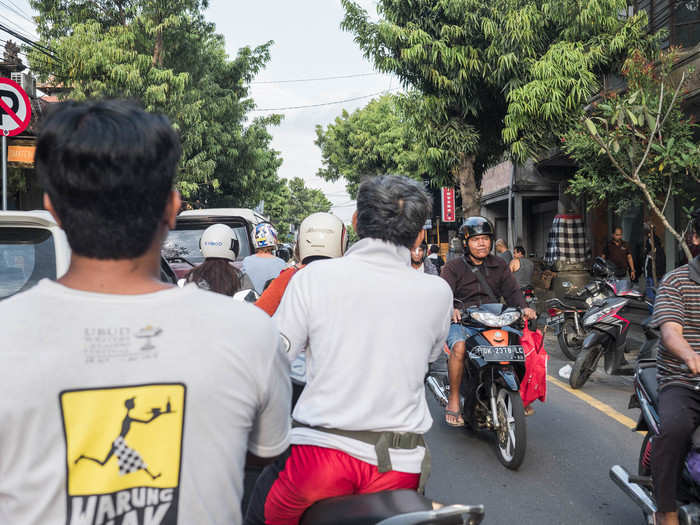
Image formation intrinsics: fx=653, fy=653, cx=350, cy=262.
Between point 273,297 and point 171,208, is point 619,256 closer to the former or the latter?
point 273,297

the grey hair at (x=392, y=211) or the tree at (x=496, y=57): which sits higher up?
the tree at (x=496, y=57)

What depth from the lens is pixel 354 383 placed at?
2.07 m

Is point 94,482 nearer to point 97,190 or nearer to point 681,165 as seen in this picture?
point 97,190

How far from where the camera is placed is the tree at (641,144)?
7.46 metres

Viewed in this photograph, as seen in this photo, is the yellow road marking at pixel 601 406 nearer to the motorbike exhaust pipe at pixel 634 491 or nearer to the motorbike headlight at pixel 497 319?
the motorbike headlight at pixel 497 319

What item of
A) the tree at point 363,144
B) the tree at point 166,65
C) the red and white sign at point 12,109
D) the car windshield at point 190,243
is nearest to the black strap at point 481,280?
the car windshield at point 190,243

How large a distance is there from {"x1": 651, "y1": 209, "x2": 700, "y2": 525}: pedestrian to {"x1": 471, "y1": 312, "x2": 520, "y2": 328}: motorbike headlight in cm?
160

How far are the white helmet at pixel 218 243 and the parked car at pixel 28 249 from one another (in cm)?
105

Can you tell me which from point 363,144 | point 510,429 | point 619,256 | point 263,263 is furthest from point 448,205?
point 510,429

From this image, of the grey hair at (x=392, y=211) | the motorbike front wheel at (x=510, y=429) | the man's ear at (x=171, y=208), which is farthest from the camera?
the motorbike front wheel at (x=510, y=429)

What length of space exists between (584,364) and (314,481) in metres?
5.68

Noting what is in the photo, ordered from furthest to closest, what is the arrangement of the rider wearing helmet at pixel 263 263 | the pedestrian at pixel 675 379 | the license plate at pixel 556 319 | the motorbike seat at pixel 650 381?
the license plate at pixel 556 319, the rider wearing helmet at pixel 263 263, the motorbike seat at pixel 650 381, the pedestrian at pixel 675 379

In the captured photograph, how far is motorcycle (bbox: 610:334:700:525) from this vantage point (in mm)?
2898

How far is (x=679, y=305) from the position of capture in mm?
3111
